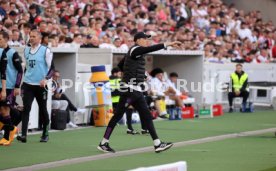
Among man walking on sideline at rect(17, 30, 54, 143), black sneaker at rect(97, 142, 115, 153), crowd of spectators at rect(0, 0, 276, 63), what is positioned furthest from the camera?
crowd of spectators at rect(0, 0, 276, 63)

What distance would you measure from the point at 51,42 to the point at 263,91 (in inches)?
377

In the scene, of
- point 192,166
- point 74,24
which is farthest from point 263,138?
point 74,24

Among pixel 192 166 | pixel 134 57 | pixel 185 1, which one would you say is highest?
pixel 185 1

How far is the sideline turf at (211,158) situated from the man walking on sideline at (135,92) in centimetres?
53

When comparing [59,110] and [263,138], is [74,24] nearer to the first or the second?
[59,110]

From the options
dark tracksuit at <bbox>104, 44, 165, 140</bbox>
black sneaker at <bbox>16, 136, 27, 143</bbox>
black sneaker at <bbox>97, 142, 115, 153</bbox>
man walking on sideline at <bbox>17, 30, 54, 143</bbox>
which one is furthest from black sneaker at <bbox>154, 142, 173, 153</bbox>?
black sneaker at <bbox>16, 136, 27, 143</bbox>

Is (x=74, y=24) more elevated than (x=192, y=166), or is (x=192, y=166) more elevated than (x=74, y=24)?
(x=74, y=24)

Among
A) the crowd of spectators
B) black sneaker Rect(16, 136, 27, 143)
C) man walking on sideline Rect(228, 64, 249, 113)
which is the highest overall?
the crowd of spectators

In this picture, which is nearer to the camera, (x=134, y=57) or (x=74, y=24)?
(x=134, y=57)

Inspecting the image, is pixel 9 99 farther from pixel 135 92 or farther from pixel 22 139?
pixel 135 92

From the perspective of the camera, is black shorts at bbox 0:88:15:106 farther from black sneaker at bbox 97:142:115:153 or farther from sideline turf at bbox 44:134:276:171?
sideline turf at bbox 44:134:276:171

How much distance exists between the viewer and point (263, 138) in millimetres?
16797

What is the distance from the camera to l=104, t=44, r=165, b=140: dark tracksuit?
554 inches

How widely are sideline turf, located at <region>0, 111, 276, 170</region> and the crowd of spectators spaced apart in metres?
2.11
